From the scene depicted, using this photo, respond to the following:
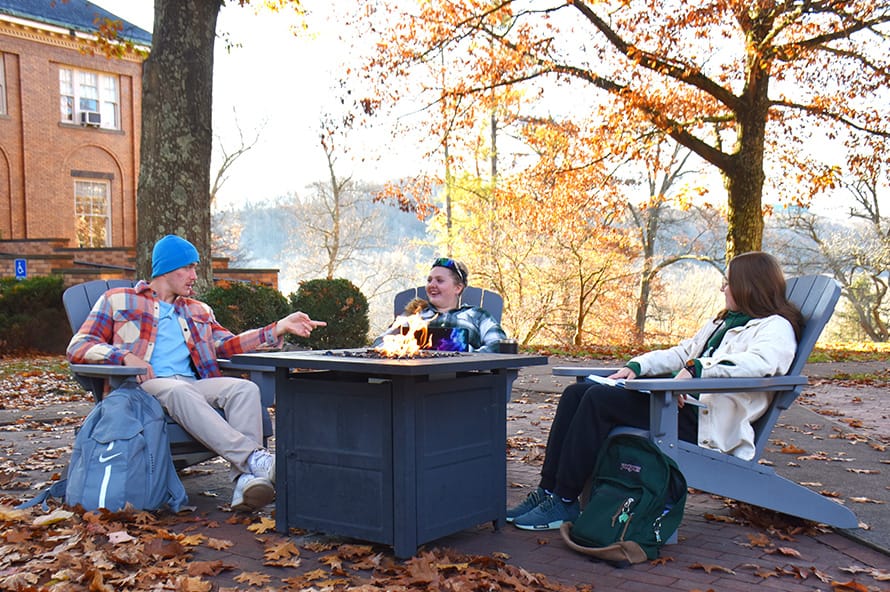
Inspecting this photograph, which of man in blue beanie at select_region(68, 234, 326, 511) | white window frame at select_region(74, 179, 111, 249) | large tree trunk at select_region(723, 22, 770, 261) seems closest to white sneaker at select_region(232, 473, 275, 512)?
man in blue beanie at select_region(68, 234, 326, 511)

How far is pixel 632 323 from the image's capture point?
29047 mm

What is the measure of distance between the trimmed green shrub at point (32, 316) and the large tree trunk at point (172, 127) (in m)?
8.25

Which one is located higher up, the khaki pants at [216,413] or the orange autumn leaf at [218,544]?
the khaki pants at [216,413]

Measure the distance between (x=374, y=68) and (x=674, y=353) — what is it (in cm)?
1244

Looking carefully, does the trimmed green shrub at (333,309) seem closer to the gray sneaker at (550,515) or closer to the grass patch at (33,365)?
the grass patch at (33,365)

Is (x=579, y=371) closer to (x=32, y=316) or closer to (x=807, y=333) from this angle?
(x=807, y=333)

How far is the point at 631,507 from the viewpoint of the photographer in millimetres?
3436

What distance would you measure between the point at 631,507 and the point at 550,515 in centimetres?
50

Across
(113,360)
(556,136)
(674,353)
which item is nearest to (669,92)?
(556,136)

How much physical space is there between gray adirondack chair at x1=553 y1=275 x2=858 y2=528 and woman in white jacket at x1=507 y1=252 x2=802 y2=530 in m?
0.07

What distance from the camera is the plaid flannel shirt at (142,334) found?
170 inches

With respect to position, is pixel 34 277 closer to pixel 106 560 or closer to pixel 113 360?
pixel 113 360

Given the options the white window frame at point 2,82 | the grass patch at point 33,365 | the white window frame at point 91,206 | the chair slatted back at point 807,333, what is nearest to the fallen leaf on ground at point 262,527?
the chair slatted back at point 807,333

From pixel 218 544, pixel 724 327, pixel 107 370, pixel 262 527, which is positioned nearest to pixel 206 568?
pixel 218 544
